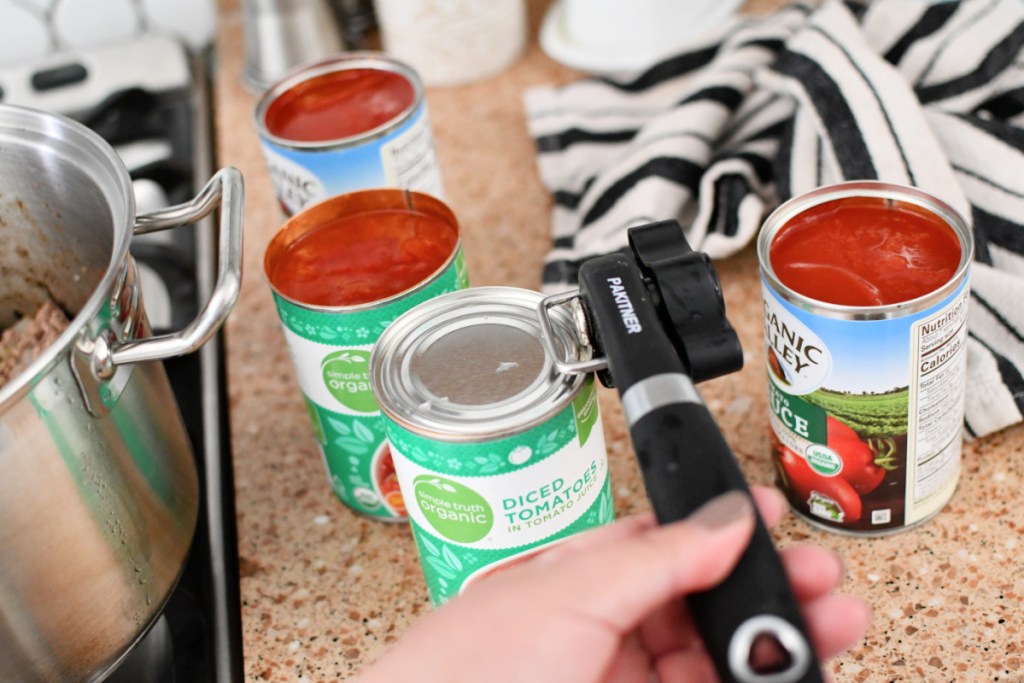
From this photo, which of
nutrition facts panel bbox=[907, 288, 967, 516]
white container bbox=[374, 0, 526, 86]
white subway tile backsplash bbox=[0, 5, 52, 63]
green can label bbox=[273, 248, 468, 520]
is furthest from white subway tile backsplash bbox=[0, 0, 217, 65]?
nutrition facts panel bbox=[907, 288, 967, 516]

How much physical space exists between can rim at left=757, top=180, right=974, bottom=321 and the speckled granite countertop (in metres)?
0.18

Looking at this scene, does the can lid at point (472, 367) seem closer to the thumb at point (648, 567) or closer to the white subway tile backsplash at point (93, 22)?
the thumb at point (648, 567)

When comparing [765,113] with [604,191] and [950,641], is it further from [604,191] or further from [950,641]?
[950,641]

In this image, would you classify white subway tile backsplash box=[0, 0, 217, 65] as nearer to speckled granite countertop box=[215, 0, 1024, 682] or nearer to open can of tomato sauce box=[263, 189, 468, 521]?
speckled granite countertop box=[215, 0, 1024, 682]

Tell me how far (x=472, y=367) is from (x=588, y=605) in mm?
170

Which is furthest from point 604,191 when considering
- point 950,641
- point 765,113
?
point 950,641

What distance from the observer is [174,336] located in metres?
0.55

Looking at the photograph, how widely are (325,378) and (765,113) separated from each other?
46 cm

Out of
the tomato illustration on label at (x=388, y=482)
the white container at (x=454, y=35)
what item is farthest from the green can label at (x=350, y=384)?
the white container at (x=454, y=35)

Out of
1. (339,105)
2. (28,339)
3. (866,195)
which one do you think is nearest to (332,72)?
(339,105)

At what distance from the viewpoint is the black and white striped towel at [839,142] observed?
0.75 metres

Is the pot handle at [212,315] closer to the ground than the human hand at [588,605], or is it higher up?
higher up

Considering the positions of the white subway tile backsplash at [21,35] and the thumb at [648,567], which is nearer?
the thumb at [648,567]

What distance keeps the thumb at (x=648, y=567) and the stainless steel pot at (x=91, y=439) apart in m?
0.23
